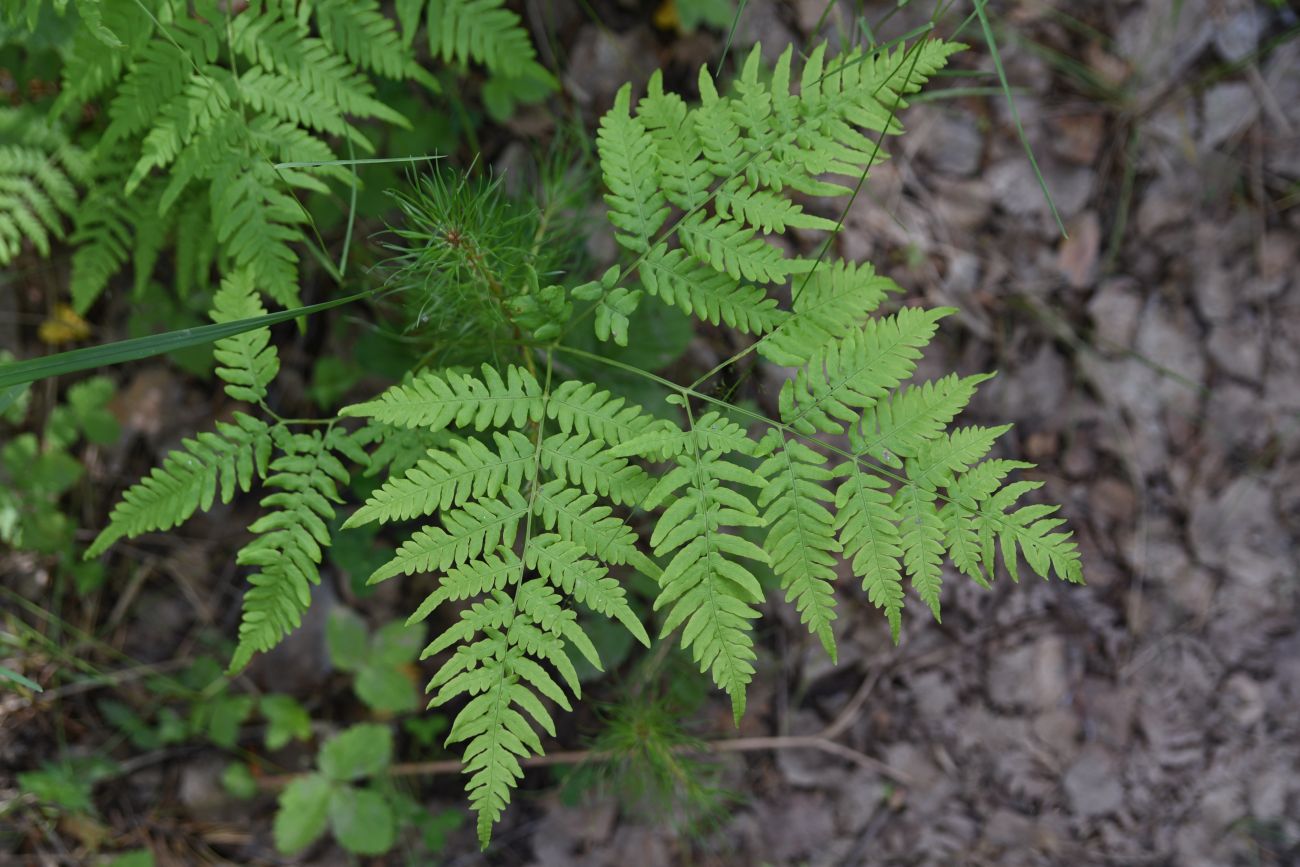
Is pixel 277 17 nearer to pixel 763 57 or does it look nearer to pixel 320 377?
pixel 320 377

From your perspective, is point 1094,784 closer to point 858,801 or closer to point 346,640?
point 858,801

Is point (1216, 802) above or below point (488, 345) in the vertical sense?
below

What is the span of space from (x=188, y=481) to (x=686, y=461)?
43.0 inches

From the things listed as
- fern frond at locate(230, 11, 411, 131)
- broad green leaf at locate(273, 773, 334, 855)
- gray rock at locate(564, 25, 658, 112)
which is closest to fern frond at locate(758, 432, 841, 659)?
fern frond at locate(230, 11, 411, 131)

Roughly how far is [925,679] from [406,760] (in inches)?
72.1

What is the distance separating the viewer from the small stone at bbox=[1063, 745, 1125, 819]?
312 cm

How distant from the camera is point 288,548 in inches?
74.2

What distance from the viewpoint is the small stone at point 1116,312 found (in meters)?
3.22

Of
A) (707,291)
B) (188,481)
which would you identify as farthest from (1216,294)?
(188,481)

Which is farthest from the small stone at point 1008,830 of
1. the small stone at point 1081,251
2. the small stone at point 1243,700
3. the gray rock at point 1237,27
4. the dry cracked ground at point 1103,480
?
the gray rock at point 1237,27

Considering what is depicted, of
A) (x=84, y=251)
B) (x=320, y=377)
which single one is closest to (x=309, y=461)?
(x=320, y=377)

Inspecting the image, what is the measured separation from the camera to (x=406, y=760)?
296 centimetres

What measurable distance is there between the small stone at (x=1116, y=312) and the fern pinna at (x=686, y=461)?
1641 mm

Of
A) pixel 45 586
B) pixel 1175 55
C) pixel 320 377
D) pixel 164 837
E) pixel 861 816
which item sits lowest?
pixel 164 837
